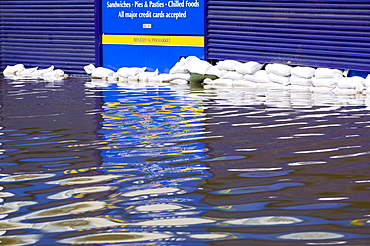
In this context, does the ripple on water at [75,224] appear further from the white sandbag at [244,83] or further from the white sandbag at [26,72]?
the white sandbag at [26,72]

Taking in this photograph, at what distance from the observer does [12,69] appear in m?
14.2

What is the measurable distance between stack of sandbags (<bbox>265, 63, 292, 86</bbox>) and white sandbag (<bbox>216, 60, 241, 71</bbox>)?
2.11 feet

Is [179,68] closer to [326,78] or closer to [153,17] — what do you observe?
[153,17]

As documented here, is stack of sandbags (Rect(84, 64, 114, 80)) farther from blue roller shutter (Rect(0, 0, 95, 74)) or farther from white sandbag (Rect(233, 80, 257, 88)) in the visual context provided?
white sandbag (Rect(233, 80, 257, 88))

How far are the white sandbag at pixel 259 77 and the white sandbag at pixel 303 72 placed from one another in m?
0.49

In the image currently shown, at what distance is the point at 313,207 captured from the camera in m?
3.47

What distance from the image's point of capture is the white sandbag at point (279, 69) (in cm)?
1066

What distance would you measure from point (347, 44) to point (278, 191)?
661 centimetres

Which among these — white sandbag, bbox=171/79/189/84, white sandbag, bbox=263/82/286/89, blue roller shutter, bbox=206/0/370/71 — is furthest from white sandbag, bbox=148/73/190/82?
white sandbag, bbox=263/82/286/89

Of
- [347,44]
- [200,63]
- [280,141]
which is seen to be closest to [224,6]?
[200,63]

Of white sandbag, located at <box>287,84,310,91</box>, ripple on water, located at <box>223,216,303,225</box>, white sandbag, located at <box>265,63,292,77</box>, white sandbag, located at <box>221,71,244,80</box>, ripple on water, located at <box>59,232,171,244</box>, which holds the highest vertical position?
white sandbag, located at <box>265,63,292,77</box>

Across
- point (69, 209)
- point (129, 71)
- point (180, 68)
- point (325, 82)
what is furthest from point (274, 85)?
point (69, 209)

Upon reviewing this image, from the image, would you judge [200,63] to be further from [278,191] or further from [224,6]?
[278,191]

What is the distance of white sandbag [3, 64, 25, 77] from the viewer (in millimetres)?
14100
